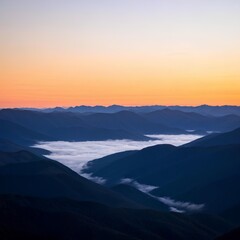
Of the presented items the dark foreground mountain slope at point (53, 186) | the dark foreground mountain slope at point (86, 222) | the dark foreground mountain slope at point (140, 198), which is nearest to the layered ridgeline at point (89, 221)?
the dark foreground mountain slope at point (86, 222)

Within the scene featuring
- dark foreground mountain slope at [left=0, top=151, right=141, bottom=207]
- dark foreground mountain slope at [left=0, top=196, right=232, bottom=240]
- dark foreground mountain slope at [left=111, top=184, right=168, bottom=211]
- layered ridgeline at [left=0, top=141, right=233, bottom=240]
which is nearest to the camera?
dark foreground mountain slope at [left=0, top=196, right=232, bottom=240]

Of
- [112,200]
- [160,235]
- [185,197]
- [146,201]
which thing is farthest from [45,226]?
[185,197]

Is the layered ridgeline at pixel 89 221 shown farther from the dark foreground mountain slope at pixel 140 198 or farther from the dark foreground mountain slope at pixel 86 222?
the dark foreground mountain slope at pixel 140 198

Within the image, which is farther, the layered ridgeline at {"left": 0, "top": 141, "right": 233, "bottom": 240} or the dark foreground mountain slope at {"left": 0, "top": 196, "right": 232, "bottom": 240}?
the layered ridgeline at {"left": 0, "top": 141, "right": 233, "bottom": 240}

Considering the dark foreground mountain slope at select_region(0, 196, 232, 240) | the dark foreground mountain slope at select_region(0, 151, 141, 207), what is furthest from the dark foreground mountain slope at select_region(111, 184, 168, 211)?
the dark foreground mountain slope at select_region(0, 196, 232, 240)

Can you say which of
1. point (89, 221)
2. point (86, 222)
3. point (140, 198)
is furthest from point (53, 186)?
point (86, 222)

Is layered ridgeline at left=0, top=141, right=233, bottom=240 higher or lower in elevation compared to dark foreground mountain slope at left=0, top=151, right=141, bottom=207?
lower

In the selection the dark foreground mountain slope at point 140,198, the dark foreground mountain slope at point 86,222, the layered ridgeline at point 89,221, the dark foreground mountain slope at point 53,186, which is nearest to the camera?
the dark foreground mountain slope at point 86,222

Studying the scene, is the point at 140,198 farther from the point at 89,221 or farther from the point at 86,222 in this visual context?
the point at 86,222

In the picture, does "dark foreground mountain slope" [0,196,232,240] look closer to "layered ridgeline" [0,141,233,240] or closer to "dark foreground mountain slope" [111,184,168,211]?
"layered ridgeline" [0,141,233,240]
